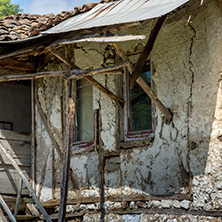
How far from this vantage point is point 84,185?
8.00 m

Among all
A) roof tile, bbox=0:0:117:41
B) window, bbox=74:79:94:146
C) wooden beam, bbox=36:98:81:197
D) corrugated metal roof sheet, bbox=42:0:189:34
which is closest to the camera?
corrugated metal roof sheet, bbox=42:0:189:34

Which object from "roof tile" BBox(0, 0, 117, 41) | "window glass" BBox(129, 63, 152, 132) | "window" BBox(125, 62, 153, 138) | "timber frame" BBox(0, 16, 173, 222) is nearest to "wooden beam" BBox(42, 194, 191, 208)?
"timber frame" BBox(0, 16, 173, 222)

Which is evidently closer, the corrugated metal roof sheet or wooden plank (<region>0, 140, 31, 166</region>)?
the corrugated metal roof sheet

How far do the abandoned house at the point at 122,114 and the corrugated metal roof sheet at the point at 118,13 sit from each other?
0.03 metres

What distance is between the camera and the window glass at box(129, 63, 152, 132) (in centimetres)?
748

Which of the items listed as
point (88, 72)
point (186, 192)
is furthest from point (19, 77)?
point (186, 192)

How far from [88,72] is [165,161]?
1659 mm

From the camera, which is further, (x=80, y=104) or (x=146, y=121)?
(x=80, y=104)

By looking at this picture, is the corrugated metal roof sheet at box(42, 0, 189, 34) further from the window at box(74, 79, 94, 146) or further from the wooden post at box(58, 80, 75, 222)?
the window at box(74, 79, 94, 146)

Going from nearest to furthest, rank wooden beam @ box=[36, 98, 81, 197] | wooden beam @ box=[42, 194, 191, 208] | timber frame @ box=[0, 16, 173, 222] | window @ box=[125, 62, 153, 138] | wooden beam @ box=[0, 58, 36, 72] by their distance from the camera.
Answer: timber frame @ box=[0, 16, 173, 222] < wooden beam @ box=[42, 194, 191, 208] < window @ box=[125, 62, 153, 138] < wooden beam @ box=[36, 98, 81, 197] < wooden beam @ box=[0, 58, 36, 72]

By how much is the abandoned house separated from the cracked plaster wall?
1 cm

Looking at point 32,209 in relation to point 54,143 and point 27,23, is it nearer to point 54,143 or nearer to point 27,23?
point 54,143

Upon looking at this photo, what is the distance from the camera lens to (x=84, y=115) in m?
8.52

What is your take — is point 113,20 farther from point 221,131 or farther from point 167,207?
point 167,207
